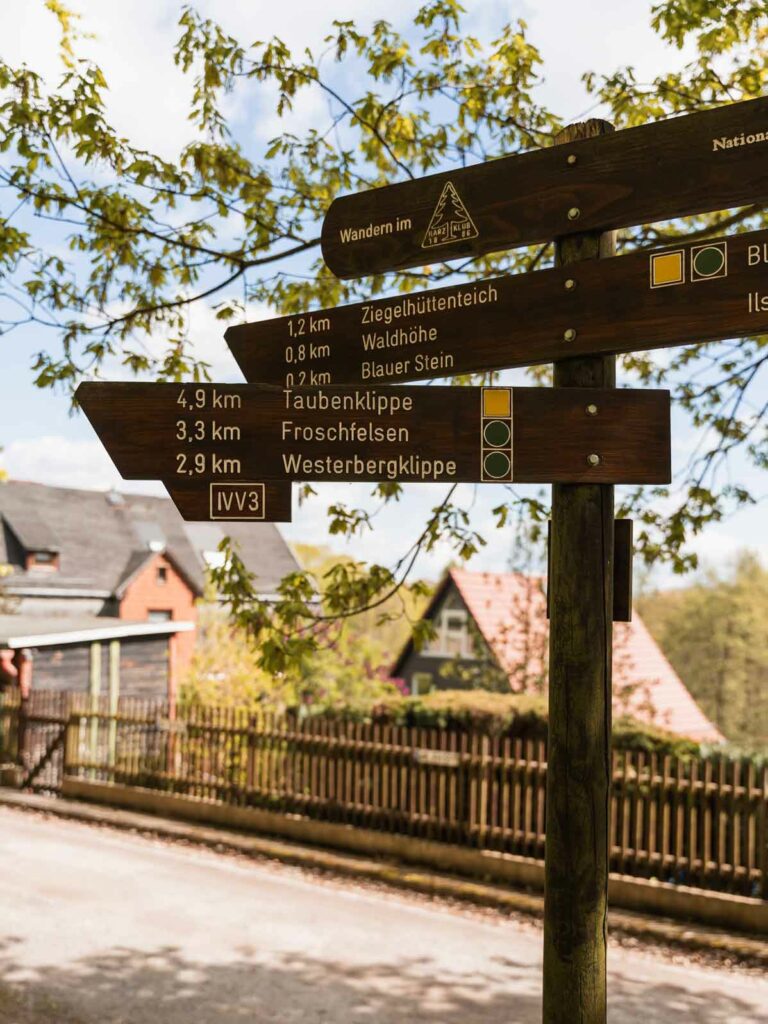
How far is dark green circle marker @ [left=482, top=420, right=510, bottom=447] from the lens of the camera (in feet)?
10.7

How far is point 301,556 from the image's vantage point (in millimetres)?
54719

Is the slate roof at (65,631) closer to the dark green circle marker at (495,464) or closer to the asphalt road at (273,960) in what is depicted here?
the asphalt road at (273,960)

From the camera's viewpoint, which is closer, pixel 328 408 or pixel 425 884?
pixel 328 408

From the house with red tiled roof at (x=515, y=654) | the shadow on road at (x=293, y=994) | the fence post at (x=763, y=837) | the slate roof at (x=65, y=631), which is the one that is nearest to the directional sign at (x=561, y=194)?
the shadow on road at (x=293, y=994)

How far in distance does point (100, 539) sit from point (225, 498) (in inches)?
1441

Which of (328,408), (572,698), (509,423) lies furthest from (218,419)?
(572,698)

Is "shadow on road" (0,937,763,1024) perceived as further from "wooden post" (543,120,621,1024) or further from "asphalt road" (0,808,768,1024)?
"wooden post" (543,120,621,1024)

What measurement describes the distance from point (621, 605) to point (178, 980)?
5711mm

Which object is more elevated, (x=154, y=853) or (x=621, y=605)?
(x=621, y=605)

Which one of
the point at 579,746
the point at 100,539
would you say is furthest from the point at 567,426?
the point at 100,539

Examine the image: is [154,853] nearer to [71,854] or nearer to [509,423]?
[71,854]

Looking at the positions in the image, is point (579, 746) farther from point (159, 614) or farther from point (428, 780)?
point (159, 614)

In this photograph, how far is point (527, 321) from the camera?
338cm

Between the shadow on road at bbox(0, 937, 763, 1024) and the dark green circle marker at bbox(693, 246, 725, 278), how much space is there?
18.3ft
